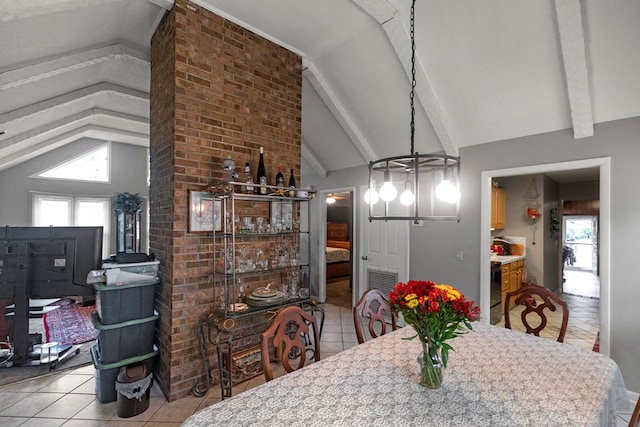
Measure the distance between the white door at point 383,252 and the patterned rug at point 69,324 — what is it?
3481mm

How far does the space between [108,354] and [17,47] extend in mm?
2677

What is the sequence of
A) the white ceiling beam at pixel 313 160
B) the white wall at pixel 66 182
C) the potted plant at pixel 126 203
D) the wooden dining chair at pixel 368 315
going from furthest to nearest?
the potted plant at pixel 126 203 → the white wall at pixel 66 182 → the white ceiling beam at pixel 313 160 → the wooden dining chair at pixel 368 315

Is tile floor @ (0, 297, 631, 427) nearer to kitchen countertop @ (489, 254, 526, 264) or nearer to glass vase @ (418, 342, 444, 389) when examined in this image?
glass vase @ (418, 342, 444, 389)

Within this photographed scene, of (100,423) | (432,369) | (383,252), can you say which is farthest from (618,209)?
(100,423)

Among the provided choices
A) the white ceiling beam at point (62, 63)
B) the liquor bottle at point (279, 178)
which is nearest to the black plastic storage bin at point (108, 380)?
the liquor bottle at point (279, 178)

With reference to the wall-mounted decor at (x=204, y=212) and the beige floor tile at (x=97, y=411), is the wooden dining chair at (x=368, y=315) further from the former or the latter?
the beige floor tile at (x=97, y=411)

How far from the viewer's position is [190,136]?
251 centimetres

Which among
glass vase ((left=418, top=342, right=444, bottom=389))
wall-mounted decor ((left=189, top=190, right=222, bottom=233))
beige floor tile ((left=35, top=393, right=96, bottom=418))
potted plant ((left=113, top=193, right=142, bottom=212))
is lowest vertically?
beige floor tile ((left=35, top=393, right=96, bottom=418))

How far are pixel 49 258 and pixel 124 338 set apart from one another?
1169 mm

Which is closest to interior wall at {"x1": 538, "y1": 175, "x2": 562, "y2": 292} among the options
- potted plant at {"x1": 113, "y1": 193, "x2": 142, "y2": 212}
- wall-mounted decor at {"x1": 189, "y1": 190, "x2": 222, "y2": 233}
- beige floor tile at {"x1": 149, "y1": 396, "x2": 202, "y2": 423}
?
wall-mounted decor at {"x1": 189, "y1": 190, "x2": 222, "y2": 233}

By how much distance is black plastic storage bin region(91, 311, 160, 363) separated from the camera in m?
2.34

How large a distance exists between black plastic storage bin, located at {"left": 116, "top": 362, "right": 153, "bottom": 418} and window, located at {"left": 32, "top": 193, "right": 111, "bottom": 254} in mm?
4508

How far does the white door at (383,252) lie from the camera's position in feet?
13.7

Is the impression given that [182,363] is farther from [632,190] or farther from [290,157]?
[632,190]
